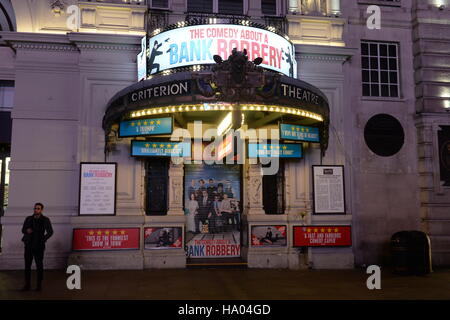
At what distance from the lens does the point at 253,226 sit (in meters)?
11.1

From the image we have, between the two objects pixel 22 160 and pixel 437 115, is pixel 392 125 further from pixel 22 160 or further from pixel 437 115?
pixel 22 160

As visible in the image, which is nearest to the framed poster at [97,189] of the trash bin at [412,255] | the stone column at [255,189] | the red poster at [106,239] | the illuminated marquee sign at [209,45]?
the red poster at [106,239]

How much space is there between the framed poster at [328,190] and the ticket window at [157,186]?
4.44 m

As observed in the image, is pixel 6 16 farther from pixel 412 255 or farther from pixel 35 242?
pixel 412 255

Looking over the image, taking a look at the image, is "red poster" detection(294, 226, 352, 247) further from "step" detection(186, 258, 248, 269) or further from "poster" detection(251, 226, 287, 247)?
"step" detection(186, 258, 248, 269)

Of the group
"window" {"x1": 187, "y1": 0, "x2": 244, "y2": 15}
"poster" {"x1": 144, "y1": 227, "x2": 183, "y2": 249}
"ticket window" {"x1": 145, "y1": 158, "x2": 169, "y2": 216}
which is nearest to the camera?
"poster" {"x1": 144, "y1": 227, "x2": 183, "y2": 249}

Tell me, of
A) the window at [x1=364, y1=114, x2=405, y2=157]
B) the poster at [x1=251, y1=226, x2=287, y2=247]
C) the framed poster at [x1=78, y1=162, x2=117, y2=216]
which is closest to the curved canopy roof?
the framed poster at [x1=78, y1=162, x2=117, y2=216]

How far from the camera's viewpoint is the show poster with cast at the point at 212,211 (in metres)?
11.7

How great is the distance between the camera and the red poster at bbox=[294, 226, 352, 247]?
11188 millimetres

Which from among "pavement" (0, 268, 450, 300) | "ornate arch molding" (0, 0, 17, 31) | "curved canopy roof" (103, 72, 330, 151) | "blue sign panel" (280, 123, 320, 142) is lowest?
"pavement" (0, 268, 450, 300)

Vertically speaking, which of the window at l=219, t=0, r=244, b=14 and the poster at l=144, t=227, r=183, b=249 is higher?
the window at l=219, t=0, r=244, b=14

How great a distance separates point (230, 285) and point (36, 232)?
14.5 feet

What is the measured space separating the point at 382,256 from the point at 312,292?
4.76m

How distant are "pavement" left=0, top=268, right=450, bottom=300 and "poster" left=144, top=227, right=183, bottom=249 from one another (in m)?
0.69
